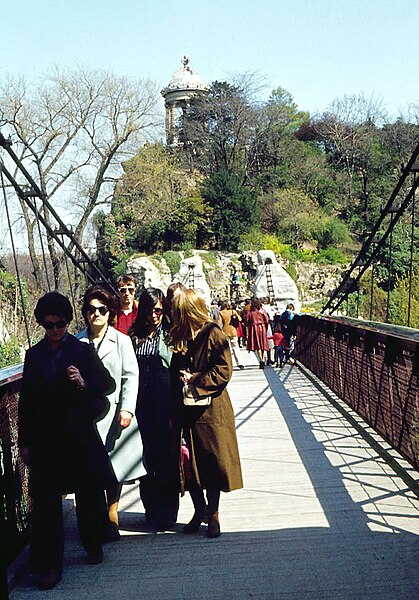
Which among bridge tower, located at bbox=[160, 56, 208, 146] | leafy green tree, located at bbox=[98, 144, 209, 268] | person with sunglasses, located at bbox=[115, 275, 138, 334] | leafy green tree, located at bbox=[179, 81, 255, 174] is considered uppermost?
bridge tower, located at bbox=[160, 56, 208, 146]

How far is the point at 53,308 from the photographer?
10.5 feet

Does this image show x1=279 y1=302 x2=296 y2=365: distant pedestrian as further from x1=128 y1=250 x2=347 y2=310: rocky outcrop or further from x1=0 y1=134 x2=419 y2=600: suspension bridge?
x1=128 y1=250 x2=347 y2=310: rocky outcrop

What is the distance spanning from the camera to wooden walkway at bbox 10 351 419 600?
2.96 metres

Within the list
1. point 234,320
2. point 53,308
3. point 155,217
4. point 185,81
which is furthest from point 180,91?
point 53,308

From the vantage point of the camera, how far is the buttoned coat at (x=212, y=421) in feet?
11.9

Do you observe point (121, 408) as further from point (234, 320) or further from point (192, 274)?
point (192, 274)

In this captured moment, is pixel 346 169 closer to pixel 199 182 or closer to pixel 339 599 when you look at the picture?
pixel 199 182

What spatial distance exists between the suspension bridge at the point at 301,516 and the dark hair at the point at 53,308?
0.48m

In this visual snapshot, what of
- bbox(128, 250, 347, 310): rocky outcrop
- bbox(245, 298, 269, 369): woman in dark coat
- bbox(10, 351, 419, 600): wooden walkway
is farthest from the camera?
bbox(128, 250, 347, 310): rocky outcrop

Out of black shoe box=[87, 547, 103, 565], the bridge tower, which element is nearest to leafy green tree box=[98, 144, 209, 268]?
the bridge tower

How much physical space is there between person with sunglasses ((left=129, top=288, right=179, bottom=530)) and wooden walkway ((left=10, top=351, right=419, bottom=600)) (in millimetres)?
143

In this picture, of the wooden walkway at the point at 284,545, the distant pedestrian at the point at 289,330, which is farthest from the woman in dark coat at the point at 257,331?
the wooden walkway at the point at 284,545

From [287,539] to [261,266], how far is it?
3067 cm

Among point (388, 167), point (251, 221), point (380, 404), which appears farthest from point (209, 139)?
point (380, 404)
